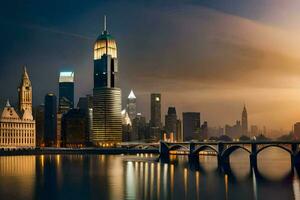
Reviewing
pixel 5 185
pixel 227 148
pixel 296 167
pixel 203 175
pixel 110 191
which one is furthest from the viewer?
pixel 227 148

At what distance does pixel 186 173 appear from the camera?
133875 mm

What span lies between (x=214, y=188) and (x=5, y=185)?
1636 inches

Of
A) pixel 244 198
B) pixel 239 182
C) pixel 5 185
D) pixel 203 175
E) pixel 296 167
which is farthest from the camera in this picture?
pixel 296 167

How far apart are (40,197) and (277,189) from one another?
45175mm

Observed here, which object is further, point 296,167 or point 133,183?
point 296,167

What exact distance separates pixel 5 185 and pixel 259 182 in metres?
53.5

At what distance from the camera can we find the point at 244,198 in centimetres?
8694

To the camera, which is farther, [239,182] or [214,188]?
[239,182]

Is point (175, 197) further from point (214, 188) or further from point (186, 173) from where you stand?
Result: point (186, 173)

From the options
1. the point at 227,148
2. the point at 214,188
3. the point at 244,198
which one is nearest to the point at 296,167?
the point at 227,148

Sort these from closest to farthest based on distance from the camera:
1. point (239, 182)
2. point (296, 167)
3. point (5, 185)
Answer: point (5, 185) → point (239, 182) → point (296, 167)

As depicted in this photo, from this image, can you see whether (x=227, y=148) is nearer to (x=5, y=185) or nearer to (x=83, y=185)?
(x=83, y=185)

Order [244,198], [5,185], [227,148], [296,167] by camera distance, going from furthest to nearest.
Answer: [227,148] < [296,167] < [5,185] < [244,198]

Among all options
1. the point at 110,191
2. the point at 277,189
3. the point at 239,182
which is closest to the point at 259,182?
the point at 239,182
